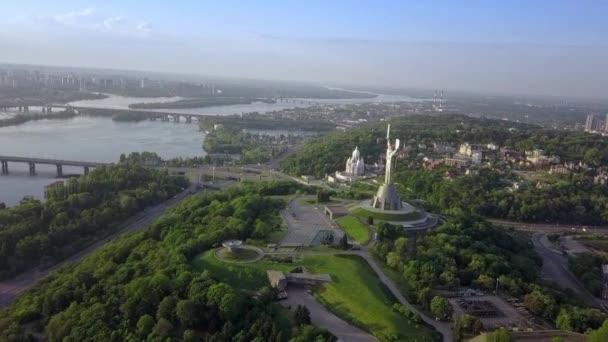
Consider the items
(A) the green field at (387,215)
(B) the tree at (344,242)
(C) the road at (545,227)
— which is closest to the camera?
(B) the tree at (344,242)

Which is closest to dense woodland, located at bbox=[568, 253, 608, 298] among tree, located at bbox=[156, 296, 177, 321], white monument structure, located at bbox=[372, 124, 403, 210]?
white monument structure, located at bbox=[372, 124, 403, 210]

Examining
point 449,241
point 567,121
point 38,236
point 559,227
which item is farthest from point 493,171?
point 567,121

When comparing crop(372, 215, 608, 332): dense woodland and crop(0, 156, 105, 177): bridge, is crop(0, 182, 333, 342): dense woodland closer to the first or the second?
crop(372, 215, 608, 332): dense woodland

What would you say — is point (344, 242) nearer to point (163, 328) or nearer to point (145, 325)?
point (163, 328)

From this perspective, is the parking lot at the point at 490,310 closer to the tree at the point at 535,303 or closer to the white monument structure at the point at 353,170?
the tree at the point at 535,303

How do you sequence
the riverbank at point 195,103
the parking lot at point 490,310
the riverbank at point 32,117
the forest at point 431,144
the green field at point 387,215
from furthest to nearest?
1. the riverbank at point 195,103
2. the riverbank at point 32,117
3. the forest at point 431,144
4. the green field at point 387,215
5. the parking lot at point 490,310

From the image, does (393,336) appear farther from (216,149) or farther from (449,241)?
(216,149)

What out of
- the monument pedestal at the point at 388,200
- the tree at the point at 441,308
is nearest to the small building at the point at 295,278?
the tree at the point at 441,308
